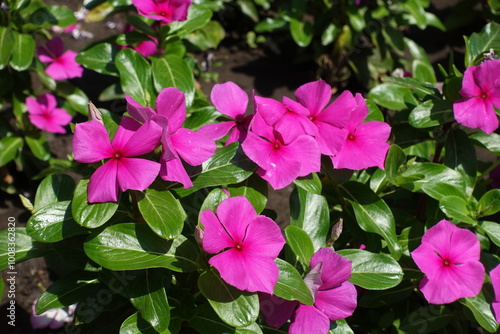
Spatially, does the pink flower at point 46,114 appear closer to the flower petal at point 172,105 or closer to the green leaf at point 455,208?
the flower petal at point 172,105

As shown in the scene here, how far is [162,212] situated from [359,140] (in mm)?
632

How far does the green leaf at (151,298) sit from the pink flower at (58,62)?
175 centimetres

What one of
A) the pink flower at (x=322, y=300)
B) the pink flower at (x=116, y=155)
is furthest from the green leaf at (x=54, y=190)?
the pink flower at (x=322, y=300)

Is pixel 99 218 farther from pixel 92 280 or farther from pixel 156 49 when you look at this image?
pixel 156 49

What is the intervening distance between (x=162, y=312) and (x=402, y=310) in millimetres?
1162

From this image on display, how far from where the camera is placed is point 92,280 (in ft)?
5.75

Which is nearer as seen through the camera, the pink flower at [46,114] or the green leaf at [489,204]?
the green leaf at [489,204]

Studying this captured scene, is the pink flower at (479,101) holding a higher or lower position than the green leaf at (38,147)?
higher

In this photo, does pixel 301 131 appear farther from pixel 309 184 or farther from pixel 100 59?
pixel 100 59

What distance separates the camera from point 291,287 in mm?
1465

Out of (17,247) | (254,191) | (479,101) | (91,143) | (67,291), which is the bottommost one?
(67,291)

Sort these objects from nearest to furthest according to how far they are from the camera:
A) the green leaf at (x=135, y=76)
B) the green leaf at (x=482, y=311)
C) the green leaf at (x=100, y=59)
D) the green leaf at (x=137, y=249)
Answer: the green leaf at (x=137, y=249) < the green leaf at (x=482, y=311) < the green leaf at (x=135, y=76) < the green leaf at (x=100, y=59)

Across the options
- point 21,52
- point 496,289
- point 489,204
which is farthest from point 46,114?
point 496,289

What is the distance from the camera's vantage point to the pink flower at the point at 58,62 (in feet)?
9.84
